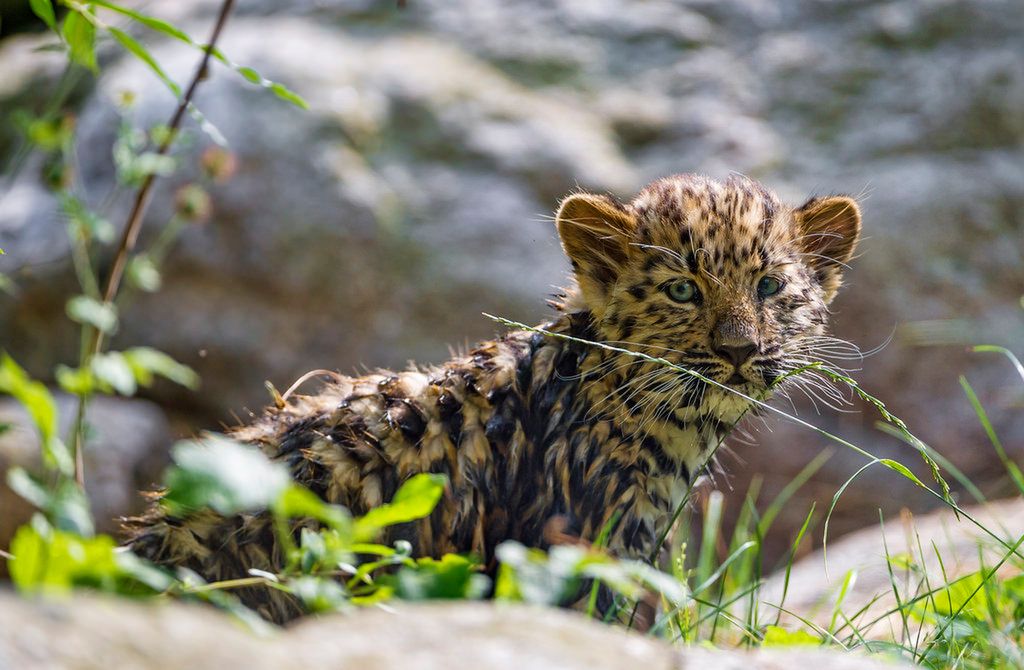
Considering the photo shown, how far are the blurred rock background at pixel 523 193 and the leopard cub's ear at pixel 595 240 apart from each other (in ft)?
10.3

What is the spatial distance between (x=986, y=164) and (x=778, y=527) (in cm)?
313

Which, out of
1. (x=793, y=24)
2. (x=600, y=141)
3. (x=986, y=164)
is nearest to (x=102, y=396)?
(x=600, y=141)

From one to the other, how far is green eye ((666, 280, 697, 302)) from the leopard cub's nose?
0.83 ft

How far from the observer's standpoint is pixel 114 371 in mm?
1825

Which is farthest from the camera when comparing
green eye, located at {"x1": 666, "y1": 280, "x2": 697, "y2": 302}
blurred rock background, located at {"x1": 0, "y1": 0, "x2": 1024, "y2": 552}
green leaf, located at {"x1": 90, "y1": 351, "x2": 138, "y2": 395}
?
blurred rock background, located at {"x1": 0, "y1": 0, "x2": 1024, "y2": 552}

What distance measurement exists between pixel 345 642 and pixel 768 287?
2.61 m

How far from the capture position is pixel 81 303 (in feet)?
7.06

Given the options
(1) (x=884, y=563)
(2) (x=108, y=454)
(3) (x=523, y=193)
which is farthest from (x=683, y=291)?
(2) (x=108, y=454)

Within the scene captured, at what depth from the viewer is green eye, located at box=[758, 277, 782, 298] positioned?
149 inches

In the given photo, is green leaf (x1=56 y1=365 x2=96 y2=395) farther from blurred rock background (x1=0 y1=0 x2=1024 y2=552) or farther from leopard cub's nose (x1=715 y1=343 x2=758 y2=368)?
blurred rock background (x1=0 y1=0 x2=1024 y2=552)

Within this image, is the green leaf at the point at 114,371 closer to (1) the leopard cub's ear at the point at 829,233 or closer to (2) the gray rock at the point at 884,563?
(1) the leopard cub's ear at the point at 829,233

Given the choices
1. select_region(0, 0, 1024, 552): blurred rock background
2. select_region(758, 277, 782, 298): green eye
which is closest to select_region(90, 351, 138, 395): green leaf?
select_region(758, 277, 782, 298): green eye

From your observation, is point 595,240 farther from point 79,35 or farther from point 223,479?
point 223,479

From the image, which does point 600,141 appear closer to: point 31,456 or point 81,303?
point 31,456
